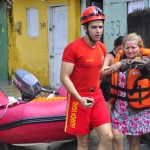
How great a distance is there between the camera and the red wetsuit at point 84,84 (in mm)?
4227

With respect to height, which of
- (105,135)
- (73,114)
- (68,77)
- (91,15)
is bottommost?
(105,135)

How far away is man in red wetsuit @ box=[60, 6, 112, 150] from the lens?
421 centimetres

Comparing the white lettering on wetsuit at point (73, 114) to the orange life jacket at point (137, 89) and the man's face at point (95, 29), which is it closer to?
the orange life jacket at point (137, 89)

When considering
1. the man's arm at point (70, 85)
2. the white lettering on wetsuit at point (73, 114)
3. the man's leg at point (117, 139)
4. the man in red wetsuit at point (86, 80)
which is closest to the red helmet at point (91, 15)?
the man in red wetsuit at point (86, 80)

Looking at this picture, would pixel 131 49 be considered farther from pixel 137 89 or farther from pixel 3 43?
pixel 3 43

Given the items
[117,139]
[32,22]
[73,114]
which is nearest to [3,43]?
[32,22]

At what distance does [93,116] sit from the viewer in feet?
14.3

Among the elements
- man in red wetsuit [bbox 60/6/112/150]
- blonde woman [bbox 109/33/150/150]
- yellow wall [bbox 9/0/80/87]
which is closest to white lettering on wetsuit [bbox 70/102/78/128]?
man in red wetsuit [bbox 60/6/112/150]

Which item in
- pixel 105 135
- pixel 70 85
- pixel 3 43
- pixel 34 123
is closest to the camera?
pixel 70 85

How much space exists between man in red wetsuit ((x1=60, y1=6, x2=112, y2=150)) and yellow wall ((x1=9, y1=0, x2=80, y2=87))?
22.3ft

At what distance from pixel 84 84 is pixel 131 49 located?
2.03 ft

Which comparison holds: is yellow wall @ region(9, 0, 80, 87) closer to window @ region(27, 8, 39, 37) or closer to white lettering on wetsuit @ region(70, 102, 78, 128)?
window @ region(27, 8, 39, 37)

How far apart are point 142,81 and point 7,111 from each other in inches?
90.1

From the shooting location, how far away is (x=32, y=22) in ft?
42.8
